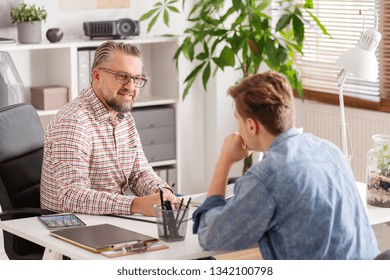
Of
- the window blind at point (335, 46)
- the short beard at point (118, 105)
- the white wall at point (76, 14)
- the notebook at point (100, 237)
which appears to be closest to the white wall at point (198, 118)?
the white wall at point (76, 14)

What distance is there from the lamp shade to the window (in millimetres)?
1716

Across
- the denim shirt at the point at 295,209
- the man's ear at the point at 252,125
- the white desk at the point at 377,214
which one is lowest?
the white desk at the point at 377,214

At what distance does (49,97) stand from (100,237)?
A: 87.7 inches

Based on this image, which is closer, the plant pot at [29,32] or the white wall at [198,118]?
the plant pot at [29,32]

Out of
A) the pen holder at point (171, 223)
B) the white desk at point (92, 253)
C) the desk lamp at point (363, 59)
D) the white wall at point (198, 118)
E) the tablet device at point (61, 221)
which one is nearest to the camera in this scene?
the white desk at point (92, 253)

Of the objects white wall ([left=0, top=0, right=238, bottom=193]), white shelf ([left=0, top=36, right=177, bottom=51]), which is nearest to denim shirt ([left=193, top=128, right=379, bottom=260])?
white shelf ([left=0, top=36, right=177, bottom=51])

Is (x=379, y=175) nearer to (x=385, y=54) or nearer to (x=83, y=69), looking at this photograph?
(x=385, y=54)

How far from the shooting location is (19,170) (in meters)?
3.54

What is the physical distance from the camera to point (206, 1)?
16.7ft

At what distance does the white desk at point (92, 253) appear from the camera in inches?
102

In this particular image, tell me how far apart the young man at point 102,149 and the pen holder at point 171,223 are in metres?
0.34

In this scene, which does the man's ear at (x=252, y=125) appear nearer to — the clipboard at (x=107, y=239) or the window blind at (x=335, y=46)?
the clipboard at (x=107, y=239)

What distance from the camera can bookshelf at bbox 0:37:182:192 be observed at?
15.9 feet
